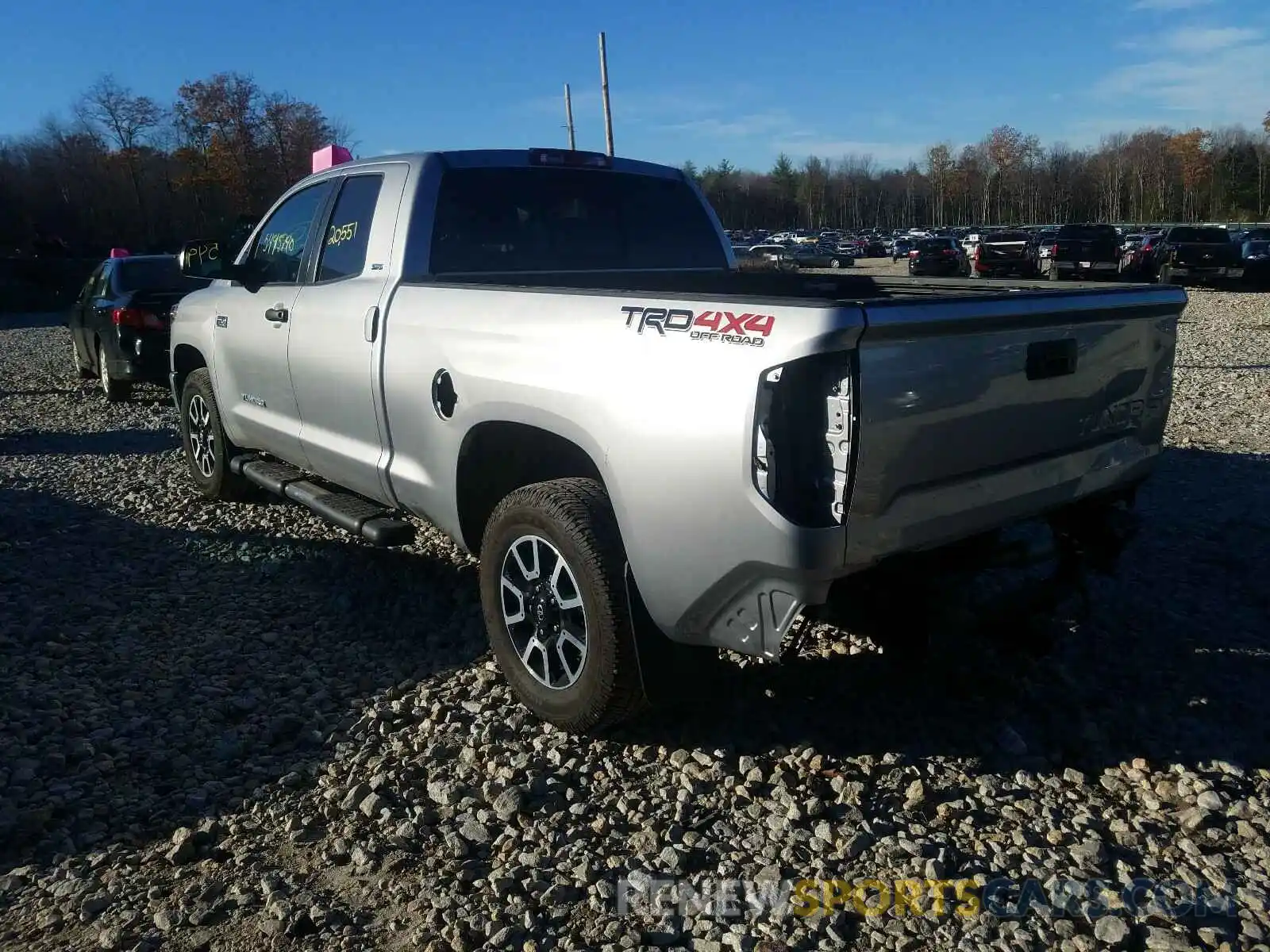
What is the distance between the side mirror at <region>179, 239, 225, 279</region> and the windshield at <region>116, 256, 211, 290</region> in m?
6.19

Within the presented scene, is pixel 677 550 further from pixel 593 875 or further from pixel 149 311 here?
pixel 149 311

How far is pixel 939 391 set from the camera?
2.72 meters

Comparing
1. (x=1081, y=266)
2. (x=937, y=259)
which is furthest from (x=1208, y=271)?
(x=937, y=259)

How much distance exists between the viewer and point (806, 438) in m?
2.59

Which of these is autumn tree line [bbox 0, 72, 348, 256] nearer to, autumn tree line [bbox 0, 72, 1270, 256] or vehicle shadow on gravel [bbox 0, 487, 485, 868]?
autumn tree line [bbox 0, 72, 1270, 256]

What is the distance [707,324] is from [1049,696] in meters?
2.00

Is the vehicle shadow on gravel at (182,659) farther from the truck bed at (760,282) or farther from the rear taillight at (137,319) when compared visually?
the rear taillight at (137,319)

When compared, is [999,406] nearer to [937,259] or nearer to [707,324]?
[707,324]

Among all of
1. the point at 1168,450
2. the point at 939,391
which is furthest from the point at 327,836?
the point at 1168,450

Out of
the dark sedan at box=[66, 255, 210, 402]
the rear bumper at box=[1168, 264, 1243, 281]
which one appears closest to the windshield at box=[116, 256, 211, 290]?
the dark sedan at box=[66, 255, 210, 402]

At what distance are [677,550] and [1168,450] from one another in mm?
5981

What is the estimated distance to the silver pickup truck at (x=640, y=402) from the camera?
260cm

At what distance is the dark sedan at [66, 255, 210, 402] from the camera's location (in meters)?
11.1

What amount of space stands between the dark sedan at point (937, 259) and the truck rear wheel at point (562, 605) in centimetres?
2825
